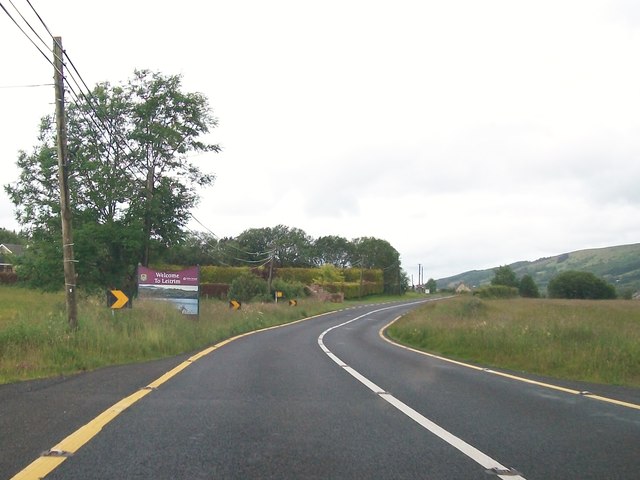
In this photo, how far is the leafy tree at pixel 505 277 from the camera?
352 feet

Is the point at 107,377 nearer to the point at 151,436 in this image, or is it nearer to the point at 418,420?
the point at 151,436

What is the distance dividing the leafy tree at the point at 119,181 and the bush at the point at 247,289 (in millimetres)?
18339

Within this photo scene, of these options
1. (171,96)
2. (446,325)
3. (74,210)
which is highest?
(171,96)

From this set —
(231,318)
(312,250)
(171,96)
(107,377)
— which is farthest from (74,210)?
(312,250)

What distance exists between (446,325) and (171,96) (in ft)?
90.3

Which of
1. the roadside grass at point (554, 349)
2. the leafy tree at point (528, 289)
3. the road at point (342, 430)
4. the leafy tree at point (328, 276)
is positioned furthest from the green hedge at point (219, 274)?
the road at point (342, 430)

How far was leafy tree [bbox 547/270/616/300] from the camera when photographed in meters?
76.8

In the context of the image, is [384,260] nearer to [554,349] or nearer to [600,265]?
[600,265]

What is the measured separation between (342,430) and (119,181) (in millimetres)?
34749

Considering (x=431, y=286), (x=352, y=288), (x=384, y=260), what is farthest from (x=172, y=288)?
(x=431, y=286)

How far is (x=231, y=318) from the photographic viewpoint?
31.2 m

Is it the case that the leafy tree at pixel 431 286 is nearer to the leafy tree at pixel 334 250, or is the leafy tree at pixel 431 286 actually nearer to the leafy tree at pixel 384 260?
the leafy tree at pixel 384 260

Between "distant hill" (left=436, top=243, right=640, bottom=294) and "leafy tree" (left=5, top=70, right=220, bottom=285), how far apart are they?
2552 inches

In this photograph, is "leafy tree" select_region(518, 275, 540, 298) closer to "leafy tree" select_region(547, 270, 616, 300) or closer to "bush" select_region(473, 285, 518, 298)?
"bush" select_region(473, 285, 518, 298)
